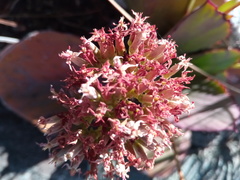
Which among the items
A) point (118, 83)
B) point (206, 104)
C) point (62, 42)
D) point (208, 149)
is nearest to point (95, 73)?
point (118, 83)

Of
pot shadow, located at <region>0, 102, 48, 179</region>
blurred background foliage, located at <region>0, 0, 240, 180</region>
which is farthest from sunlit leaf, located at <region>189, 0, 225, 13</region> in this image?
pot shadow, located at <region>0, 102, 48, 179</region>

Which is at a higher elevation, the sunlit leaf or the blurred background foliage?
the sunlit leaf

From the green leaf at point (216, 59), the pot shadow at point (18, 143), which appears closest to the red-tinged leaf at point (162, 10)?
the green leaf at point (216, 59)

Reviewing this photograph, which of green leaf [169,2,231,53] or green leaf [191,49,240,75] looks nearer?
green leaf [169,2,231,53]

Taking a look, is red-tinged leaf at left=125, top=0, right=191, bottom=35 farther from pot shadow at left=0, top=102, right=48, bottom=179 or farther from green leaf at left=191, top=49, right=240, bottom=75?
pot shadow at left=0, top=102, right=48, bottom=179

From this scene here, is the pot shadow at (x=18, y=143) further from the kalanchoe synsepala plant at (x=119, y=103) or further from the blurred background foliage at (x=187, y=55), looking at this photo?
the kalanchoe synsepala plant at (x=119, y=103)

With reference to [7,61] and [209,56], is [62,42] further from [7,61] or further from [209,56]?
[209,56]
